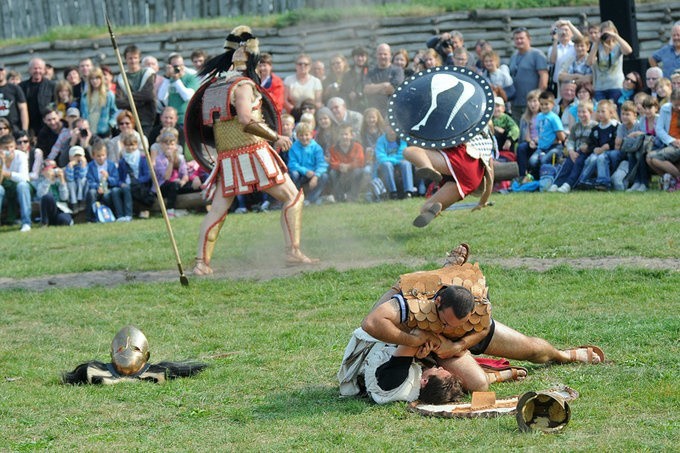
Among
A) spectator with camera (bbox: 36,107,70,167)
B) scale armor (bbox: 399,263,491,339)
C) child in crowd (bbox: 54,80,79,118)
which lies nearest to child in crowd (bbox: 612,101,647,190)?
spectator with camera (bbox: 36,107,70,167)

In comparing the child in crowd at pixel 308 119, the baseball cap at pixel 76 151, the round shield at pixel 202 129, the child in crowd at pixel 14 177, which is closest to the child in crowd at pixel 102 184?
the baseball cap at pixel 76 151

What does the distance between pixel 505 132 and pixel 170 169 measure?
451cm

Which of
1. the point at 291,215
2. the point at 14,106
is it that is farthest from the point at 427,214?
the point at 14,106

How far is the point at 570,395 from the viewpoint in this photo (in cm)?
696

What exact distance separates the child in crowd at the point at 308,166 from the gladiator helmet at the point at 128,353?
8377mm

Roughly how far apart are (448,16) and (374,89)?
521cm

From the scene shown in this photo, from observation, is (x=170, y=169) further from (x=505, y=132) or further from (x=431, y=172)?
(x=431, y=172)

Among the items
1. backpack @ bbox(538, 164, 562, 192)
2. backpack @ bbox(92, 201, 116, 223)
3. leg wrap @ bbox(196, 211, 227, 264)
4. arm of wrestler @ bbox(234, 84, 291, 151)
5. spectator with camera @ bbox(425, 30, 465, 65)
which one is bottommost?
backpack @ bbox(92, 201, 116, 223)

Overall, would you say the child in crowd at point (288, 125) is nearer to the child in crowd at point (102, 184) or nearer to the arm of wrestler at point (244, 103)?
the child in crowd at point (102, 184)

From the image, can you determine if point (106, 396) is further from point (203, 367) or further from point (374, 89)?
point (374, 89)

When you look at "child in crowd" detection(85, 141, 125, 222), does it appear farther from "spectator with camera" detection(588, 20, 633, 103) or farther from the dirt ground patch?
"spectator with camera" detection(588, 20, 633, 103)

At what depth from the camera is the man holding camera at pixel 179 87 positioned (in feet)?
57.9

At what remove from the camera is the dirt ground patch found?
11250 millimetres

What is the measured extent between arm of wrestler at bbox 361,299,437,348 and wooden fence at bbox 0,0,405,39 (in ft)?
53.5
